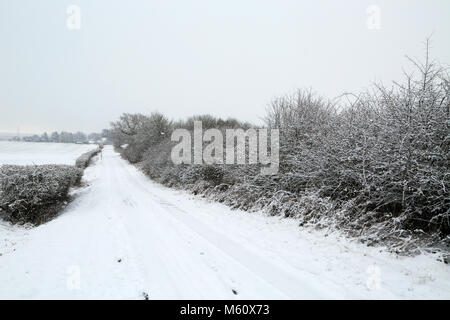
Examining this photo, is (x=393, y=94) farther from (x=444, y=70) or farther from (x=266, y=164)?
(x=266, y=164)

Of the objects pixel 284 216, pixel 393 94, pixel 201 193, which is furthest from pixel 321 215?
pixel 201 193

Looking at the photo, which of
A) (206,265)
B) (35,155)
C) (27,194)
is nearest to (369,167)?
(206,265)

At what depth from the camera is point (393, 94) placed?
21.3 ft

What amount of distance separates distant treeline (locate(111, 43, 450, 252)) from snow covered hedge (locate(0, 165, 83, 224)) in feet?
20.6

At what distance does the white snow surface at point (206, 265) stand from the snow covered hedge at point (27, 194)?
147 cm

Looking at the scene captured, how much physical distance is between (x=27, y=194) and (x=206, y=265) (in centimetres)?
772

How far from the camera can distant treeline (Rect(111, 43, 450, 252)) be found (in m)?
5.20

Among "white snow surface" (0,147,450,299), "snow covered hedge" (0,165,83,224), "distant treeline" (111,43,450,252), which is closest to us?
"white snow surface" (0,147,450,299)

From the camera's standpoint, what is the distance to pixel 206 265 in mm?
4668

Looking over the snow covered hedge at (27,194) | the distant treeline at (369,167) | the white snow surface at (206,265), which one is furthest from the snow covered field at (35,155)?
the distant treeline at (369,167)

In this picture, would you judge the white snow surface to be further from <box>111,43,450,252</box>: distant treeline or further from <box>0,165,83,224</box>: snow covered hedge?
<box>0,165,83,224</box>: snow covered hedge

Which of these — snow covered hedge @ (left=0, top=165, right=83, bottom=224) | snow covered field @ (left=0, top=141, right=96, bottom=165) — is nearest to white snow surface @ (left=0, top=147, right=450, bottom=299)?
snow covered hedge @ (left=0, top=165, right=83, bottom=224)

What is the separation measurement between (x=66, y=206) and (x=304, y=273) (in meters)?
10.0

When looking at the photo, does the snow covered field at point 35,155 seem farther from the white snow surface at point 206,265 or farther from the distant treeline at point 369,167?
the distant treeline at point 369,167
